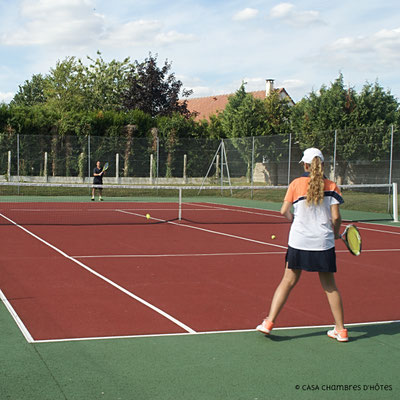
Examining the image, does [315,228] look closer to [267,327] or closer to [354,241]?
[354,241]

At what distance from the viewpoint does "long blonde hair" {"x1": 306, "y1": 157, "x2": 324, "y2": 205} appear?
16.1ft

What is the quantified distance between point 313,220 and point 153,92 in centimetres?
4133

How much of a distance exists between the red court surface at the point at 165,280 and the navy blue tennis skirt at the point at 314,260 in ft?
3.00

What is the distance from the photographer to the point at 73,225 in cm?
1463

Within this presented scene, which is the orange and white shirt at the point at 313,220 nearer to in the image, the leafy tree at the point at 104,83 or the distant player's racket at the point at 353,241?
the distant player's racket at the point at 353,241

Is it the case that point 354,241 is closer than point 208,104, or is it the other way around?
point 354,241

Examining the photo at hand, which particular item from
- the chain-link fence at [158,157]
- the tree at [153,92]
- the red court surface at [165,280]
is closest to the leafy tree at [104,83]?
the tree at [153,92]

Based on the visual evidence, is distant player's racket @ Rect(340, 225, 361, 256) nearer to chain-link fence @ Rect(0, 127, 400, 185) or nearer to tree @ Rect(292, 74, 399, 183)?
chain-link fence @ Rect(0, 127, 400, 185)

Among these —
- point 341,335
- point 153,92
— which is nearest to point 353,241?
point 341,335

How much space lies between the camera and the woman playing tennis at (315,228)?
4.93 meters

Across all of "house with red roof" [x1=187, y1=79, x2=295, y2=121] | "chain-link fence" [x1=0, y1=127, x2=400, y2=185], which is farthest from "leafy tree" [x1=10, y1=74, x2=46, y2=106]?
"chain-link fence" [x1=0, y1=127, x2=400, y2=185]

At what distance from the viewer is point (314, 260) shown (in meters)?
4.94

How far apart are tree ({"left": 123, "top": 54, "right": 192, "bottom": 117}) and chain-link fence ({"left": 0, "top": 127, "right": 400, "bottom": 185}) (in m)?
15.8

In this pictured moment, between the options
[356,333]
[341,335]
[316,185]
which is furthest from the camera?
[356,333]
